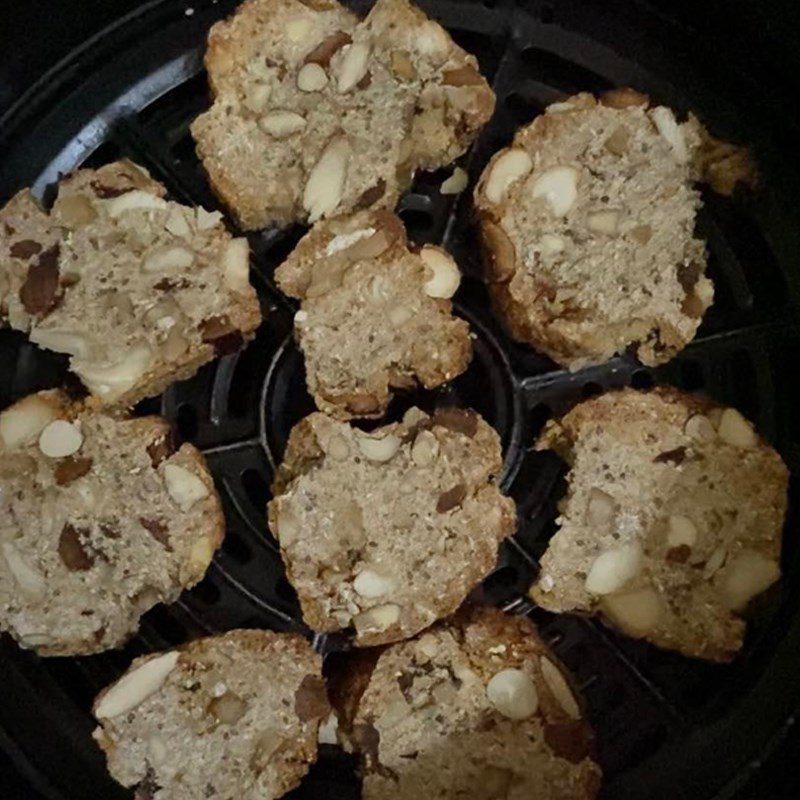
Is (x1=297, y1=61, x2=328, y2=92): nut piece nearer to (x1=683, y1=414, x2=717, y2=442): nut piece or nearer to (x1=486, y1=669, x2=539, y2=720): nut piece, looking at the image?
(x1=683, y1=414, x2=717, y2=442): nut piece

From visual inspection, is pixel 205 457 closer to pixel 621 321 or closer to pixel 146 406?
pixel 146 406

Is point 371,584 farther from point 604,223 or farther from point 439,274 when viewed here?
point 604,223

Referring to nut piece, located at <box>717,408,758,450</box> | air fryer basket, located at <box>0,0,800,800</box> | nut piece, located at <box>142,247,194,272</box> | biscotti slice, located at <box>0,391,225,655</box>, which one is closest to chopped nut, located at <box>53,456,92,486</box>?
biscotti slice, located at <box>0,391,225,655</box>

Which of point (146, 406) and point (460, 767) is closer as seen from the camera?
point (460, 767)

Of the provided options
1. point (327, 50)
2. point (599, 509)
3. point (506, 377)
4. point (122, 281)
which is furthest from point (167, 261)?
point (599, 509)

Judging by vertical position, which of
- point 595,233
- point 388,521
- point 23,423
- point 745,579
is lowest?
point 745,579

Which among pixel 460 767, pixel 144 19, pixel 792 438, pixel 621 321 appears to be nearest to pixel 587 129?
pixel 621 321
